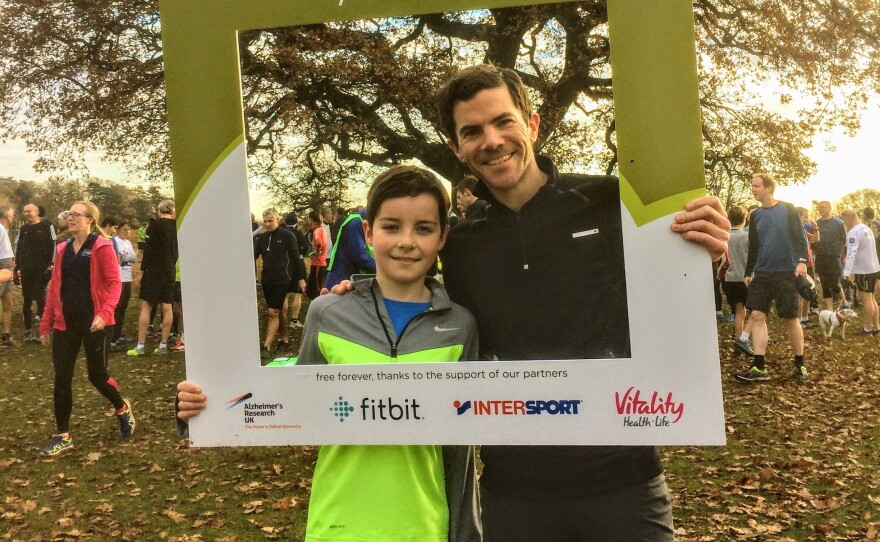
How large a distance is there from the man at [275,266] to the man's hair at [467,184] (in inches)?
19.3

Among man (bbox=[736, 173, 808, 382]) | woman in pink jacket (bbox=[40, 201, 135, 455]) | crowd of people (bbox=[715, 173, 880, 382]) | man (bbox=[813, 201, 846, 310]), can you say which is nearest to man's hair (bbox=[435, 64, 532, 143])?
crowd of people (bbox=[715, 173, 880, 382])

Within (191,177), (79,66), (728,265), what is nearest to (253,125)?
(191,177)

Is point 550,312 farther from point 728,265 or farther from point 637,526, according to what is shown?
point 728,265

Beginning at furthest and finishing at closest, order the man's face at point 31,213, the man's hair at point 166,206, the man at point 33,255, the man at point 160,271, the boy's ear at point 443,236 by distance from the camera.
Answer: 1. the man at point 33,255
2. the man's face at point 31,213
3. the man at point 160,271
4. the man's hair at point 166,206
5. the boy's ear at point 443,236

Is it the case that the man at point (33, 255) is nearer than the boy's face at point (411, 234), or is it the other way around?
the boy's face at point (411, 234)

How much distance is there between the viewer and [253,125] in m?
1.90

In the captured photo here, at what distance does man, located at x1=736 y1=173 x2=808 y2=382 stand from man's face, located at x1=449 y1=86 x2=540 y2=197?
22.5 feet

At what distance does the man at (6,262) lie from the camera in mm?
10742

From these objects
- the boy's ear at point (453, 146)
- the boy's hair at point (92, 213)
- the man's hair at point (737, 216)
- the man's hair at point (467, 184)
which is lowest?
the man's hair at point (467, 184)

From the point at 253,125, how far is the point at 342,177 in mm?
287

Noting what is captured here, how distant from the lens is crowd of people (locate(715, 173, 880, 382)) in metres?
7.82

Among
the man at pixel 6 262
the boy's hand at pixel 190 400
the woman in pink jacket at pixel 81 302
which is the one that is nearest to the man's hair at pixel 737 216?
the woman in pink jacket at pixel 81 302

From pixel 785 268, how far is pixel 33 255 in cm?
1141

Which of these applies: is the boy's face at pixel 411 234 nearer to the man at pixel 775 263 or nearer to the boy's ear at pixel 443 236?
the boy's ear at pixel 443 236
